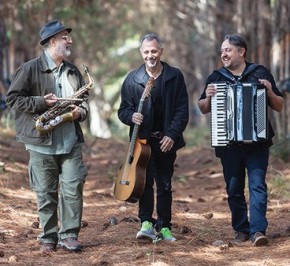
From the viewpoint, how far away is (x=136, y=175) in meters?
8.49

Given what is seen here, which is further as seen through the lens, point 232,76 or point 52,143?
→ point 232,76

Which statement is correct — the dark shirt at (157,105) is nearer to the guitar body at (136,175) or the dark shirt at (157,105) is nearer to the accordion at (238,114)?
the guitar body at (136,175)

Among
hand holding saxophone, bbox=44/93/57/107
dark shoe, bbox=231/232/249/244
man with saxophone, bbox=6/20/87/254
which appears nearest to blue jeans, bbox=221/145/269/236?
dark shoe, bbox=231/232/249/244

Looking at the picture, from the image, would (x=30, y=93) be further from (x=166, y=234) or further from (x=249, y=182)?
(x=249, y=182)

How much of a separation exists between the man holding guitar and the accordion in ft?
1.23

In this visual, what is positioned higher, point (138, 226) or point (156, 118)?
point (156, 118)

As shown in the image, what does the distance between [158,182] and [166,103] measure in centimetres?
84

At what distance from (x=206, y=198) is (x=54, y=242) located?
500cm

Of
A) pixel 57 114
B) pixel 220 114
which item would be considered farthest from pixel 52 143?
pixel 220 114

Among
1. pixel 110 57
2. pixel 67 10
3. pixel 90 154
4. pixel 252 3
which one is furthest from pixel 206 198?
pixel 110 57

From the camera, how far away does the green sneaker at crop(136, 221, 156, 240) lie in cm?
869

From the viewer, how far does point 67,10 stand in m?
25.1

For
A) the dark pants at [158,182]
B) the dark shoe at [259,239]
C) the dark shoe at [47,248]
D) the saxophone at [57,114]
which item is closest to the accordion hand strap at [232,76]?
the dark pants at [158,182]

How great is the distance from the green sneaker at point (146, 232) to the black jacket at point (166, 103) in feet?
2.77
